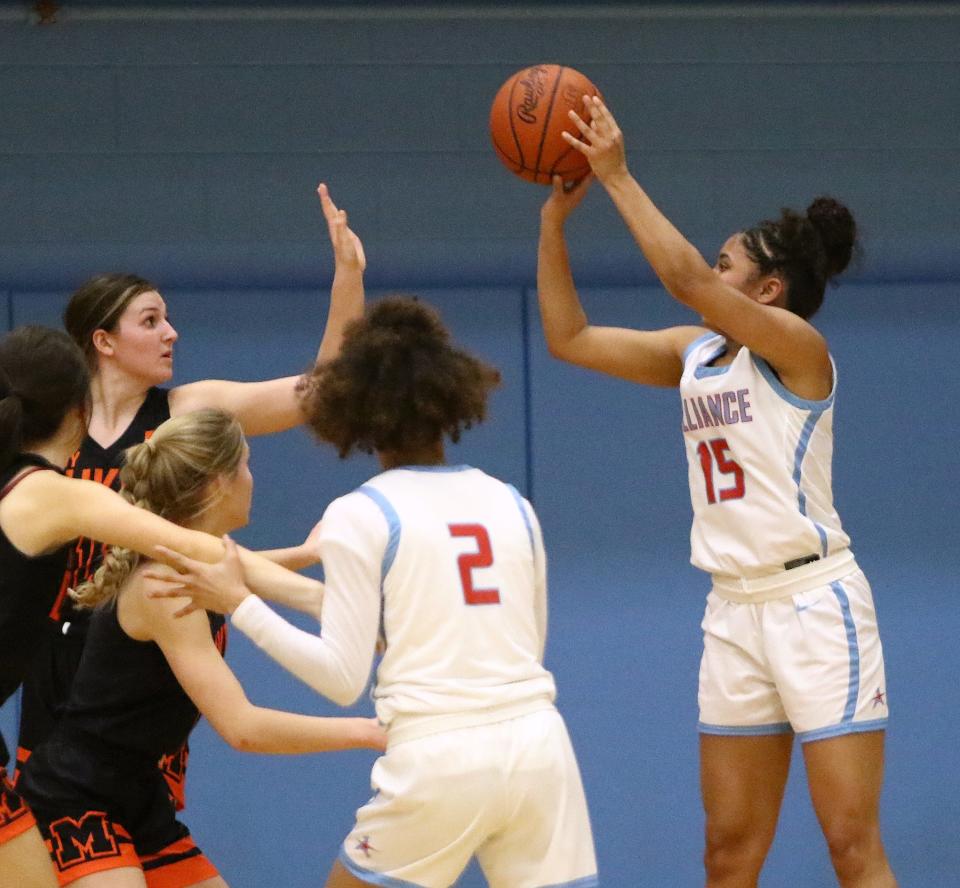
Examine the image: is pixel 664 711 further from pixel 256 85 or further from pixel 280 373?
pixel 256 85

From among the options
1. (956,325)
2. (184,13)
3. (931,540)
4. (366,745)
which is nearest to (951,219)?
(956,325)

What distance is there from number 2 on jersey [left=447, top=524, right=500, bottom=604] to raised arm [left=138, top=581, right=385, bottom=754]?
0.35 metres

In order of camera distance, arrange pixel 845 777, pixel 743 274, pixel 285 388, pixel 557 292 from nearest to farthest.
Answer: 1. pixel 845 777
2. pixel 743 274
3. pixel 557 292
4. pixel 285 388

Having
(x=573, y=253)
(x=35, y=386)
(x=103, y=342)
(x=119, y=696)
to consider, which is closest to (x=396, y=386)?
(x=35, y=386)

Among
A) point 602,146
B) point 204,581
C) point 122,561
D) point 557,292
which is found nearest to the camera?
point 204,581

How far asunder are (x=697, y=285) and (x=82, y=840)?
171 centimetres

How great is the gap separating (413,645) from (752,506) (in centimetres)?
123

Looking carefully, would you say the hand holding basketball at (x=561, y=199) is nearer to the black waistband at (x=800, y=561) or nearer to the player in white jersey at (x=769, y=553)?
the player in white jersey at (x=769, y=553)

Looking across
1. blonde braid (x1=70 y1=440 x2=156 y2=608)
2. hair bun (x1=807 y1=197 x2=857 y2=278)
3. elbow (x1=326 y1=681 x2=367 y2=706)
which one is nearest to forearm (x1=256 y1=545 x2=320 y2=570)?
blonde braid (x1=70 y1=440 x2=156 y2=608)

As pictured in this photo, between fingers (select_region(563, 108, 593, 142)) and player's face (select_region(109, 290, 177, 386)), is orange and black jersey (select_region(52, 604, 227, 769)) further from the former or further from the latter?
fingers (select_region(563, 108, 593, 142))

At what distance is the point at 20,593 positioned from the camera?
121 inches

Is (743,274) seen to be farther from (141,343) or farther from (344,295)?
(141,343)

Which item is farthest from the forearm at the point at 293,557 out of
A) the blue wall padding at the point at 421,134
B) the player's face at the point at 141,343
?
the blue wall padding at the point at 421,134

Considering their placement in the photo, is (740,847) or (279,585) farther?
(740,847)
